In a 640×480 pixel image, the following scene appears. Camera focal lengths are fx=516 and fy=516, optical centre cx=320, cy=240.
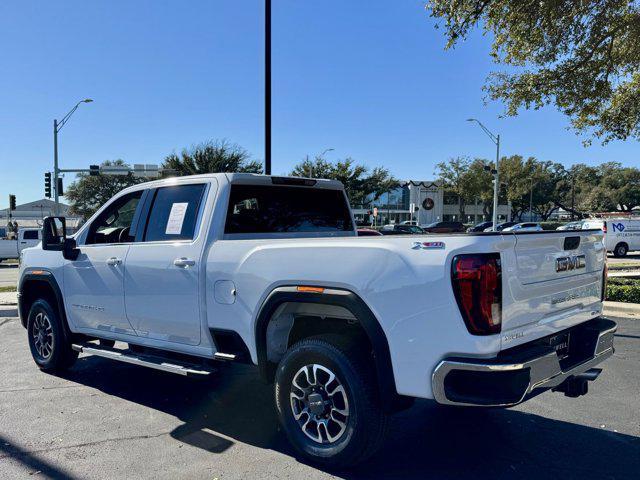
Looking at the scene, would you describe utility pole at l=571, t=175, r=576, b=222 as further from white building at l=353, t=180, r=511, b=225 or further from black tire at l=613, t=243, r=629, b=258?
black tire at l=613, t=243, r=629, b=258

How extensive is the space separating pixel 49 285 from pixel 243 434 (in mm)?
3172

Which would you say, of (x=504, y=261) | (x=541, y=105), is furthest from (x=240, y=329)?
(x=541, y=105)

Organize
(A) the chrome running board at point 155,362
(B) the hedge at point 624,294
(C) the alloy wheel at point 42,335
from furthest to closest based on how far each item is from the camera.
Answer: (B) the hedge at point 624,294 → (C) the alloy wheel at point 42,335 → (A) the chrome running board at point 155,362

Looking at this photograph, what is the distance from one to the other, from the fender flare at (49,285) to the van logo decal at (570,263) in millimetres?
4896

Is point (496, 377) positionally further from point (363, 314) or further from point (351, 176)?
point (351, 176)

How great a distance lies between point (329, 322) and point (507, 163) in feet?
212

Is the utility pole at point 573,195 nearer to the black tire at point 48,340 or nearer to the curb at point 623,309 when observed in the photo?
the curb at point 623,309

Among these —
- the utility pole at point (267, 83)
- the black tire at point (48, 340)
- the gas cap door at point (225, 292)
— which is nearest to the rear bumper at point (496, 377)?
Answer: the gas cap door at point (225, 292)

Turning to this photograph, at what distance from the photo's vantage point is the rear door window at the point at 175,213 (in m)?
4.49

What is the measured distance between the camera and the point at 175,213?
464cm

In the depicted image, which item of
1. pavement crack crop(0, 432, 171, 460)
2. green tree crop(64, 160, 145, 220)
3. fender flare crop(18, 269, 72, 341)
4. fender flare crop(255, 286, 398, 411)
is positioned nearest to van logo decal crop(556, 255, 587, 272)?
fender flare crop(255, 286, 398, 411)

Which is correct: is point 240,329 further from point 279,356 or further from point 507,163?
point 507,163

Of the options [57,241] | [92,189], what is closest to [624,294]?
[57,241]

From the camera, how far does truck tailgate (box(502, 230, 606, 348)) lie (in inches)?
117
